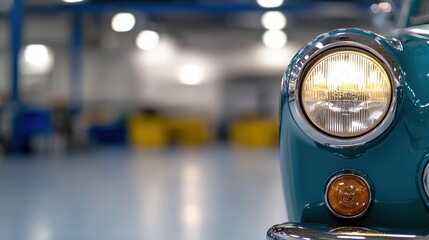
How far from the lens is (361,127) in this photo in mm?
1327

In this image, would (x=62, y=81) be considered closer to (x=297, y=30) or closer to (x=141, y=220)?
(x=297, y=30)

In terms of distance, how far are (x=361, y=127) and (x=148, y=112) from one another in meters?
14.1

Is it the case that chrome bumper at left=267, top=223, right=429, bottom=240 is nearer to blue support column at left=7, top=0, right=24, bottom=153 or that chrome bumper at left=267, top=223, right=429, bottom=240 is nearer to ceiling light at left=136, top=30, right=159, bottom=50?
blue support column at left=7, top=0, right=24, bottom=153

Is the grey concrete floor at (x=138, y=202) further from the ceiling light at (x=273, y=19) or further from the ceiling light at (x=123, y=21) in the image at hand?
the ceiling light at (x=273, y=19)

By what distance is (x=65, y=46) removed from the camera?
1686 cm

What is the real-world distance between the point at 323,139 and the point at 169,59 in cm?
1653

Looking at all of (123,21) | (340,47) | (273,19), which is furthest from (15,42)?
(340,47)

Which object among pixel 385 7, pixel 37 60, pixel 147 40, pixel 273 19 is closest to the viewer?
pixel 385 7

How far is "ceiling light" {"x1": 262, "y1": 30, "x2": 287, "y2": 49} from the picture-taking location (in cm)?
1673

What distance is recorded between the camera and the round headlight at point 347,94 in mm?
1325

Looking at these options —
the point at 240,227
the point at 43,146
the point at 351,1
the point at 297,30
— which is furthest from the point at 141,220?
the point at 297,30

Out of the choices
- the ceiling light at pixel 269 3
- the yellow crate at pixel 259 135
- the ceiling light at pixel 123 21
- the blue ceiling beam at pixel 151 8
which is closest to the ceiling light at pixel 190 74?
the yellow crate at pixel 259 135

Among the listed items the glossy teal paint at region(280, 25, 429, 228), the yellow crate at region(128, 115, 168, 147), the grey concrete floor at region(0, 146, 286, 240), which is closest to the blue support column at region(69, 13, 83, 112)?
the yellow crate at region(128, 115, 168, 147)

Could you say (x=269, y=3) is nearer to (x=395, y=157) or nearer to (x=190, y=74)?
(x=190, y=74)
